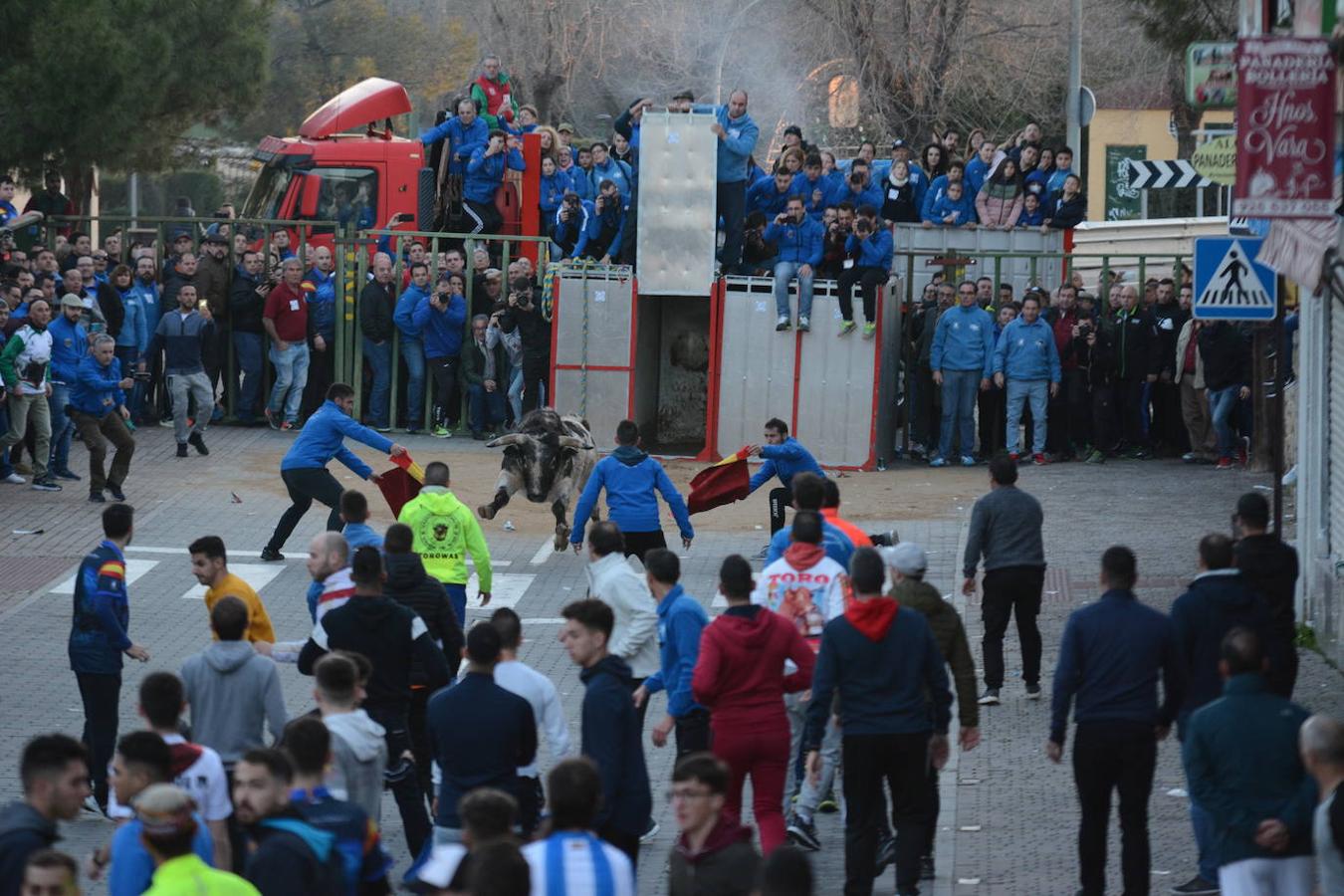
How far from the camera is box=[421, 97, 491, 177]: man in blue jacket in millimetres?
25703

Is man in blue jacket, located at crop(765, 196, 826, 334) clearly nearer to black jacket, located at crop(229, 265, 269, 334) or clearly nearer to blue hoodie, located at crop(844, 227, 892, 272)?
blue hoodie, located at crop(844, 227, 892, 272)

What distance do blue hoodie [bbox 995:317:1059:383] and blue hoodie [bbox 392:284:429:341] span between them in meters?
6.93

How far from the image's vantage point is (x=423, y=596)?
34.5 ft

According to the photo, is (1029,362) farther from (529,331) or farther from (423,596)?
(423,596)

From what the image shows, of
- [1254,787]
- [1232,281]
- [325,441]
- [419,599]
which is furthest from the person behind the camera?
[325,441]

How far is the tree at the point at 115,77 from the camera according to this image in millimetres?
27906

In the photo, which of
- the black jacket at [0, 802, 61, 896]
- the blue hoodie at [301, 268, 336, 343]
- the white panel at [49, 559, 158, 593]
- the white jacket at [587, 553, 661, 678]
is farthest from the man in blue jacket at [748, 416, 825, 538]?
the blue hoodie at [301, 268, 336, 343]

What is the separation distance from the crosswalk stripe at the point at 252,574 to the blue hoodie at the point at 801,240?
27.3 feet

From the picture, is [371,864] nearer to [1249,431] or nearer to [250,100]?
[1249,431]

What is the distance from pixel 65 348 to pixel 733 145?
7.78m

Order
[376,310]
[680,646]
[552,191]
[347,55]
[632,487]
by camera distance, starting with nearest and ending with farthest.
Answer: [680,646], [632,487], [376,310], [552,191], [347,55]

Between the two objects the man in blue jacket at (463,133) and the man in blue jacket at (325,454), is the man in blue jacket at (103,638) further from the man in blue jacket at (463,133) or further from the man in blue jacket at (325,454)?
the man in blue jacket at (463,133)

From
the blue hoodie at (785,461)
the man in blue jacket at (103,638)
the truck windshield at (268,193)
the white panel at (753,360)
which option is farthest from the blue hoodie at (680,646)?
the truck windshield at (268,193)

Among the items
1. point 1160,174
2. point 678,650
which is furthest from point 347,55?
point 678,650
